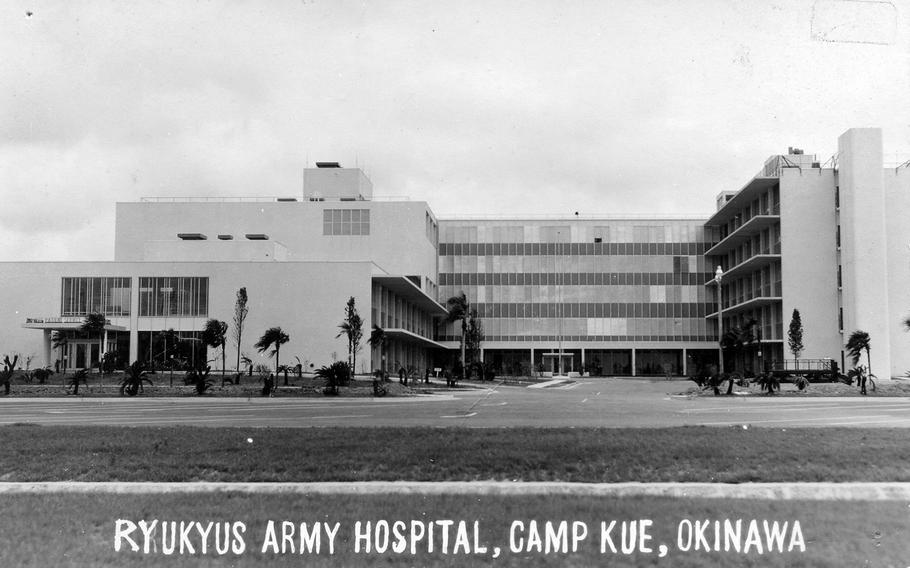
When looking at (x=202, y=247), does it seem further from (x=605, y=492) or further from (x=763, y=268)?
(x=605, y=492)

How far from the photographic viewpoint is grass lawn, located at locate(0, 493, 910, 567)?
635cm

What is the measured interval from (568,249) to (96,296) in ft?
169

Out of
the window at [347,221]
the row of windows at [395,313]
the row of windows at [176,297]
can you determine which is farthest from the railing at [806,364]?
the row of windows at [176,297]

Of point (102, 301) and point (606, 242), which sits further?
point (606, 242)

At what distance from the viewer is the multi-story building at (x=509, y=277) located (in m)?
56.6

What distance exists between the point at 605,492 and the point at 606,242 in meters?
84.7

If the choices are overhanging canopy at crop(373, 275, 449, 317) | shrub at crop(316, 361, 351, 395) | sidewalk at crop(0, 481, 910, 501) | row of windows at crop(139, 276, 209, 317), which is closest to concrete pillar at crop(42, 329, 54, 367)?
row of windows at crop(139, 276, 209, 317)

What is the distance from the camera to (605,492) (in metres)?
8.57

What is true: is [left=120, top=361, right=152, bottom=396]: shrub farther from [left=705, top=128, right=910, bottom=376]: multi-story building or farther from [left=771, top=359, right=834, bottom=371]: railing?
[left=771, top=359, right=834, bottom=371]: railing

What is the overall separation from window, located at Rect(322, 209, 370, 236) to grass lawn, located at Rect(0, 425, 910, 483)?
59249mm

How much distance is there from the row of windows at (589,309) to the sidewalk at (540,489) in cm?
8132

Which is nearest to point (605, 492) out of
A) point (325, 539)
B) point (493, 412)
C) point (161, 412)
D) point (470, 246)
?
point (325, 539)

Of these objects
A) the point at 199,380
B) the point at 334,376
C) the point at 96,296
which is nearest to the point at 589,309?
the point at 96,296

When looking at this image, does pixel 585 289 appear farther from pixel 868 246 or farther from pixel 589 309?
pixel 868 246
